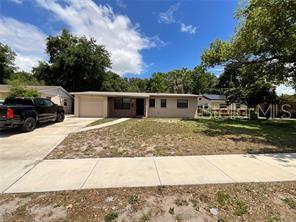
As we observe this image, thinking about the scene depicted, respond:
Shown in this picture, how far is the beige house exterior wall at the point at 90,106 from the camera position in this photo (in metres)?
18.5

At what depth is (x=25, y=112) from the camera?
9305 mm

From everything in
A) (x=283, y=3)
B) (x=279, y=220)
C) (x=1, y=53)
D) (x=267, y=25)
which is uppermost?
(x=1, y=53)

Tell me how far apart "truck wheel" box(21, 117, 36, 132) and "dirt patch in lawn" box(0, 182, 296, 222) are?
7048 mm

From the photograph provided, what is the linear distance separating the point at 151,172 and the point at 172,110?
51.5ft

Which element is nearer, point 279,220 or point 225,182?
point 279,220

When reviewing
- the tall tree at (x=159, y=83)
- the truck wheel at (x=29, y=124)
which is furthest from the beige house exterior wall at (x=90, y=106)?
the tall tree at (x=159, y=83)

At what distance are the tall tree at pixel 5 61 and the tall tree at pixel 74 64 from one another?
607 centimetres

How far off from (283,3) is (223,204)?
38.2 ft

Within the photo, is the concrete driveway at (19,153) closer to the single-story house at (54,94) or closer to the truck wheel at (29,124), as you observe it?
the truck wheel at (29,124)

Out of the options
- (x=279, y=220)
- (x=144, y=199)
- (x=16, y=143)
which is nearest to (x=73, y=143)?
(x=16, y=143)

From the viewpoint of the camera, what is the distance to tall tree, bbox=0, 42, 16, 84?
32.5m

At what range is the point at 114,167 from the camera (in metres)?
4.80

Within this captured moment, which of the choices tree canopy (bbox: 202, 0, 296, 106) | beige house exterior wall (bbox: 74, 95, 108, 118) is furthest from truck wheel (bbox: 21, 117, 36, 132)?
tree canopy (bbox: 202, 0, 296, 106)

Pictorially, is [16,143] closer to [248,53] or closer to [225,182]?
[225,182]
